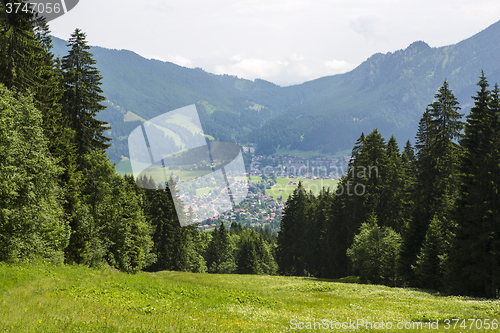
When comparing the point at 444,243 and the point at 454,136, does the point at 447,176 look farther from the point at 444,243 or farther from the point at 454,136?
the point at 444,243

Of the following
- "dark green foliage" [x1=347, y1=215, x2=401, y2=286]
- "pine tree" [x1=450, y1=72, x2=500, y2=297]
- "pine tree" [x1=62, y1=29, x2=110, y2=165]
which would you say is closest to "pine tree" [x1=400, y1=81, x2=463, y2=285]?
"dark green foliage" [x1=347, y1=215, x2=401, y2=286]

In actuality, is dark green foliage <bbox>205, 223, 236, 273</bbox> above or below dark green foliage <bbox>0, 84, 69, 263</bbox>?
below

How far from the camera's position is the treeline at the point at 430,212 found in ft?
87.3

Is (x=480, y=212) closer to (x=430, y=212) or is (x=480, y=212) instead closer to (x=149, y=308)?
(x=430, y=212)

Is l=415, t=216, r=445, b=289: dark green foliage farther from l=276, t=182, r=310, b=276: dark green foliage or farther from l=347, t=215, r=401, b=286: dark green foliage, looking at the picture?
l=276, t=182, r=310, b=276: dark green foliage

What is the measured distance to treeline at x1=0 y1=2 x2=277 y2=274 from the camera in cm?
2058

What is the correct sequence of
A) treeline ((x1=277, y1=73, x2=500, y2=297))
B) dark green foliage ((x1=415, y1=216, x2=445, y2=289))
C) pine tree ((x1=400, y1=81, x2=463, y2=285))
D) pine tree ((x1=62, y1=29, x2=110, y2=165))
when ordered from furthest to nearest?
1. pine tree ((x1=400, y1=81, x2=463, y2=285))
2. dark green foliage ((x1=415, y1=216, x2=445, y2=289))
3. pine tree ((x1=62, y1=29, x2=110, y2=165))
4. treeline ((x1=277, y1=73, x2=500, y2=297))

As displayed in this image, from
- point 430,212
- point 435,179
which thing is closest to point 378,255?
point 430,212

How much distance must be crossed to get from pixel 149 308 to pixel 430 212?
33746mm

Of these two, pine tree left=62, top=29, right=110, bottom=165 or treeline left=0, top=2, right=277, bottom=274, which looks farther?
pine tree left=62, top=29, right=110, bottom=165

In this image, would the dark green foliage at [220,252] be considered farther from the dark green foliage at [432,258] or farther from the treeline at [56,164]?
the dark green foliage at [432,258]

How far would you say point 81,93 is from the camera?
1160 inches

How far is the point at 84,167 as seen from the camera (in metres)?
31.1

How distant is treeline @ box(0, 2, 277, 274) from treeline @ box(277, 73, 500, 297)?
77.9 feet
